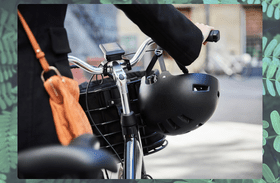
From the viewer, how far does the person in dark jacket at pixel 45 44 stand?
0.69 meters

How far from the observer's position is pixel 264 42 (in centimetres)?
93

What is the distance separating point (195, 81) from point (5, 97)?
1.99 feet

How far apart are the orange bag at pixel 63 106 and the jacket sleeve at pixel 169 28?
9.8 inches

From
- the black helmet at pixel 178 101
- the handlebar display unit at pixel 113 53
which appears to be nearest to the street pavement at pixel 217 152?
the black helmet at pixel 178 101

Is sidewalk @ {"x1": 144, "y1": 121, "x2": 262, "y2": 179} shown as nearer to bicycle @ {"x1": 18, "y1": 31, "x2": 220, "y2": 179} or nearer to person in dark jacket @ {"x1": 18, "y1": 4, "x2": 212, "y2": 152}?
bicycle @ {"x1": 18, "y1": 31, "x2": 220, "y2": 179}

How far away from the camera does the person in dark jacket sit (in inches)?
27.0

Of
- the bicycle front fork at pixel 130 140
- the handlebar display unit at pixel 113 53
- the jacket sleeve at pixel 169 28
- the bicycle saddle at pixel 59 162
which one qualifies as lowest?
the bicycle front fork at pixel 130 140

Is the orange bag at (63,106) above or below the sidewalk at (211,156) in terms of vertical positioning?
above

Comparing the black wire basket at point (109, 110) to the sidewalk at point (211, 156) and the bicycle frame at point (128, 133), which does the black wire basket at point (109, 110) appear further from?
the sidewalk at point (211, 156)

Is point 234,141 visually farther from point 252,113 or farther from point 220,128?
point 252,113

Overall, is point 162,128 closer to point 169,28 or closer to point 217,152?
point 169,28

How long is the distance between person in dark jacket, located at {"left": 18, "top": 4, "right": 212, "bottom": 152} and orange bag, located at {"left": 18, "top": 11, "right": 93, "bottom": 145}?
15 millimetres

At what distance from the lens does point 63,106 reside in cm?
75

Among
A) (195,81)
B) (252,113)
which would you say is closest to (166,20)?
(195,81)
